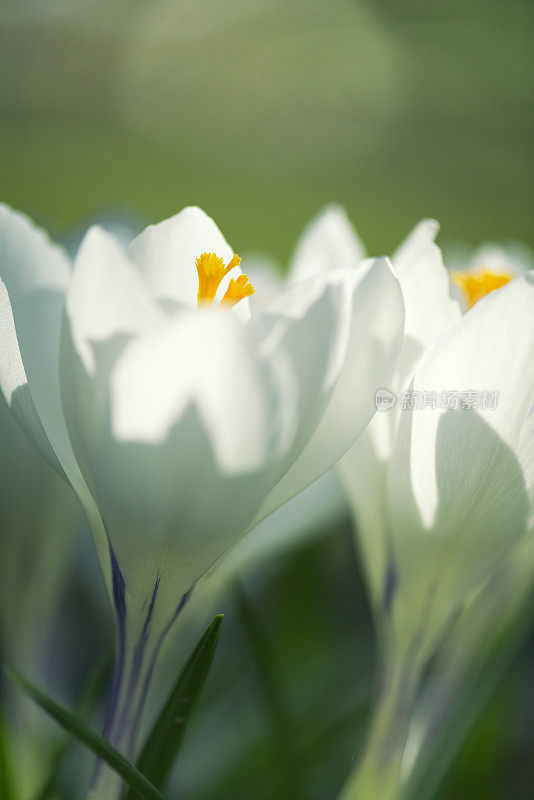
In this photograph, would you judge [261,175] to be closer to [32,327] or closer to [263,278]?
[263,278]

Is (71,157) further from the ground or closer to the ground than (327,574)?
further from the ground

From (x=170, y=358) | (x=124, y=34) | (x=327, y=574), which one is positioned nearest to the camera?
(x=170, y=358)

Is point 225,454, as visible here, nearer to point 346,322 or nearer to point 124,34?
point 346,322

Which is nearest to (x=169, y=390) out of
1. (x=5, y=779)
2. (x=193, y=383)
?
(x=193, y=383)

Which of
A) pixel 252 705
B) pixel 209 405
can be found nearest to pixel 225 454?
pixel 209 405

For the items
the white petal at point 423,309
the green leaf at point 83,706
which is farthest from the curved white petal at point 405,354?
the green leaf at point 83,706

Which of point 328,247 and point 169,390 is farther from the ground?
point 328,247
